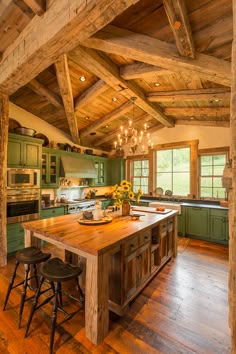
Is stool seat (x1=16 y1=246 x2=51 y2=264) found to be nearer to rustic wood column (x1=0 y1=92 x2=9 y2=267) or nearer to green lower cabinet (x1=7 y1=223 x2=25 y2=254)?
rustic wood column (x1=0 y1=92 x2=9 y2=267)

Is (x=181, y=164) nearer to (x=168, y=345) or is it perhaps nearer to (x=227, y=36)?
(x=227, y=36)

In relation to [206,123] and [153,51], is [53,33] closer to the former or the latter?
[153,51]

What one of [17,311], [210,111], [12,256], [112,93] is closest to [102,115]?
[112,93]

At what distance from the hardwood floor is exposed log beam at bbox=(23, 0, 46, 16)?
3240 millimetres

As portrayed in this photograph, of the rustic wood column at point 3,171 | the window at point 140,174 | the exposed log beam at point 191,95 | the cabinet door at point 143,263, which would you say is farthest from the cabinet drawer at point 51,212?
the exposed log beam at point 191,95

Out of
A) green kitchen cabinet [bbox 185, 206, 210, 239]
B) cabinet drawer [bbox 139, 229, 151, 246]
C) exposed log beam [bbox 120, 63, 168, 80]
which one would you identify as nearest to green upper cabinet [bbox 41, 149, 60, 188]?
exposed log beam [bbox 120, 63, 168, 80]

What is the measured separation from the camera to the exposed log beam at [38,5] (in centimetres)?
180

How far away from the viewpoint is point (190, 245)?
162 inches

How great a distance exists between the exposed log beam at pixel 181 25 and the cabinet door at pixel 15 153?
3.14m

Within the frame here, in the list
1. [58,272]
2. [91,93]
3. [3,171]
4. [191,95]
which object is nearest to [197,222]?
[191,95]

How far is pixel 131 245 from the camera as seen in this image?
6.86ft

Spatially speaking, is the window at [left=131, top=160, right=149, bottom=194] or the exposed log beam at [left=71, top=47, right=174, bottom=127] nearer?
the exposed log beam at [left=71, top=47, right=174, bottom=127]

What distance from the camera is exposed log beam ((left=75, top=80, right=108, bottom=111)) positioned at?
11.6 ft

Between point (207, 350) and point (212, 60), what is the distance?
308 cm
